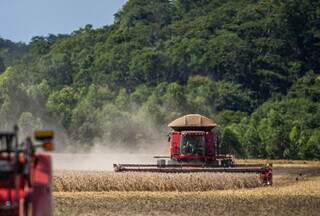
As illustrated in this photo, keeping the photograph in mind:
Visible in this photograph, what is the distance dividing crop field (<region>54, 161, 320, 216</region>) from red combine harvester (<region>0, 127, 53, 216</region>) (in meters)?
10.2

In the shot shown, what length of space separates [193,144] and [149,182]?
386 inches

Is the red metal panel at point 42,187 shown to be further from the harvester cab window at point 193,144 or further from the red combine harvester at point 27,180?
the harvester cab window at point 193,144

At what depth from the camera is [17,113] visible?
3824 inches

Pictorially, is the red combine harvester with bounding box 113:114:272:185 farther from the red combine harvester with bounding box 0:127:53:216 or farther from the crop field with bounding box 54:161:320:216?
the red combine harvester with bounding box 0:127:53:216

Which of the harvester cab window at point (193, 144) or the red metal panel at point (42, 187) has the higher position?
the harvester cab window at point (193, 144)

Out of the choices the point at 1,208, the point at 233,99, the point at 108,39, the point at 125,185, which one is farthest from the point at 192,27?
the point at 1,208

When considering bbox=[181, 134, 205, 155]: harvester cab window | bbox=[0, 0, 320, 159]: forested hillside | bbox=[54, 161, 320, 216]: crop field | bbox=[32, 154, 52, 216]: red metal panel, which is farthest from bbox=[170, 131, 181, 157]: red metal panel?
bbox=[0, 0, 320, 159]: forested hillside

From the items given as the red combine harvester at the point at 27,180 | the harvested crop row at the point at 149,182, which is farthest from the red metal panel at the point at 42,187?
the harvested crop row at the point at 149,182

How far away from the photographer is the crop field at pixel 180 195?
89.8 ft

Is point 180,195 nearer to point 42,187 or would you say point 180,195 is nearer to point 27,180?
point 42,187

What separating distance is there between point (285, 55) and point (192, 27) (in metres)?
22.3

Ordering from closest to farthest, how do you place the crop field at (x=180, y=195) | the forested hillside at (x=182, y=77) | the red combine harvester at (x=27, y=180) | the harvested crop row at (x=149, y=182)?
the red combine harvester at (x=27, y=180) → the crop field at (x=180, y=195) → the harvested crop row at (x=149, y=182) → the forested hillside at (x=182, y=77)

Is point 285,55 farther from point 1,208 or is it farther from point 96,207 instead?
point 1,208

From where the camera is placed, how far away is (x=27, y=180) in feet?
49.4
